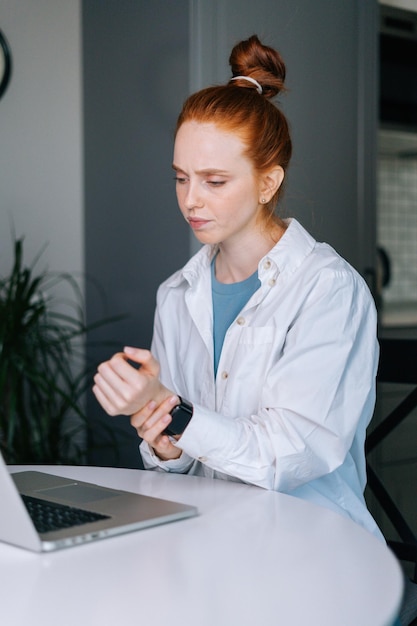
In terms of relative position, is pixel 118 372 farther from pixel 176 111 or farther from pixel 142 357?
pixel 176 111


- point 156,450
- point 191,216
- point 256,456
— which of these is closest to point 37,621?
point 256,456

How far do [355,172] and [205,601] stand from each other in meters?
2.41

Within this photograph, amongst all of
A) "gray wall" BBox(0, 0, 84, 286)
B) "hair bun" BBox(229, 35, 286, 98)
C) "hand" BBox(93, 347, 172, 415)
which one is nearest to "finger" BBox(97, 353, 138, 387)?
"hand" BBox(93, 347, 172, 415)

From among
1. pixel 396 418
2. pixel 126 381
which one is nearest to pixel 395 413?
pixel 396 418

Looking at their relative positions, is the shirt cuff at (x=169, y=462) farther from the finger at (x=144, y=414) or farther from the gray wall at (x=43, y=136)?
the gray wall at (x=43, y=136)

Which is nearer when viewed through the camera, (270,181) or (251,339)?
(251,339)

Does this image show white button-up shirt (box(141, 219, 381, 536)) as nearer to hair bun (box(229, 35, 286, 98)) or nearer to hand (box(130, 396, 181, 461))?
hand (box(130, 396, 181, 461))

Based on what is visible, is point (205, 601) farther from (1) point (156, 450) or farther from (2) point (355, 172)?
(2) point (355, 172)

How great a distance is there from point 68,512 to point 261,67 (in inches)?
41.0

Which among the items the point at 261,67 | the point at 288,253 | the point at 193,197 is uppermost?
the point at 261,67

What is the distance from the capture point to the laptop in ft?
3.46

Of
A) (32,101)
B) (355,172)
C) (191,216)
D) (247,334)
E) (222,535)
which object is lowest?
(222,535)

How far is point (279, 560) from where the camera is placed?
1.02 metres

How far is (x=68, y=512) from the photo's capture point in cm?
121
